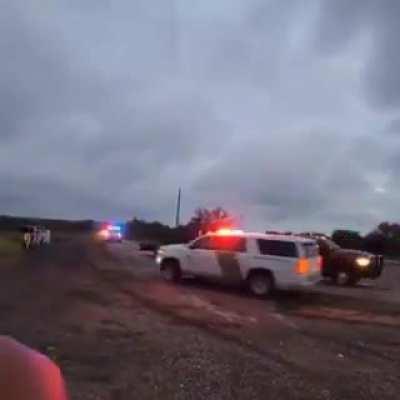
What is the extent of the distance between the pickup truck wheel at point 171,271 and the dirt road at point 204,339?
1585mm

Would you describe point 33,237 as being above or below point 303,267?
above

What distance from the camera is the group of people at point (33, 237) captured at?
2027 inches

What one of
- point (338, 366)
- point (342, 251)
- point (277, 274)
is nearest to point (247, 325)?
point (338, 366)

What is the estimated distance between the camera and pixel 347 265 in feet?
90.9

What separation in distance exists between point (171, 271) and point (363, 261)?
728cm

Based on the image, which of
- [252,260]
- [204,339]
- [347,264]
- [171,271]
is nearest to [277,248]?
[252,260]

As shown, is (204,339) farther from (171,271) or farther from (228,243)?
(171,271)

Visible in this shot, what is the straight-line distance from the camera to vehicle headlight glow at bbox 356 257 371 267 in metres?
27.4

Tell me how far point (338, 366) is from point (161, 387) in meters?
2.99

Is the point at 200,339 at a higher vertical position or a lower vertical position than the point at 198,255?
lower

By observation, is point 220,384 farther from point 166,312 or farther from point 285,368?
point 166,312

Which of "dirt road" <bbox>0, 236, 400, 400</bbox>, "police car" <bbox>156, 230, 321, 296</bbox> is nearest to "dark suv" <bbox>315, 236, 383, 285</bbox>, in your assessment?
"dirt road" <bbox>0, 236, 400, 400</bbox>

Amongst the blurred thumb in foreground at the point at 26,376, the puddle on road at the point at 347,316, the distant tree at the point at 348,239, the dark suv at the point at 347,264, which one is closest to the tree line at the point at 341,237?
the distant tree at the point at 348,239

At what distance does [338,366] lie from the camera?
34.4 ft
